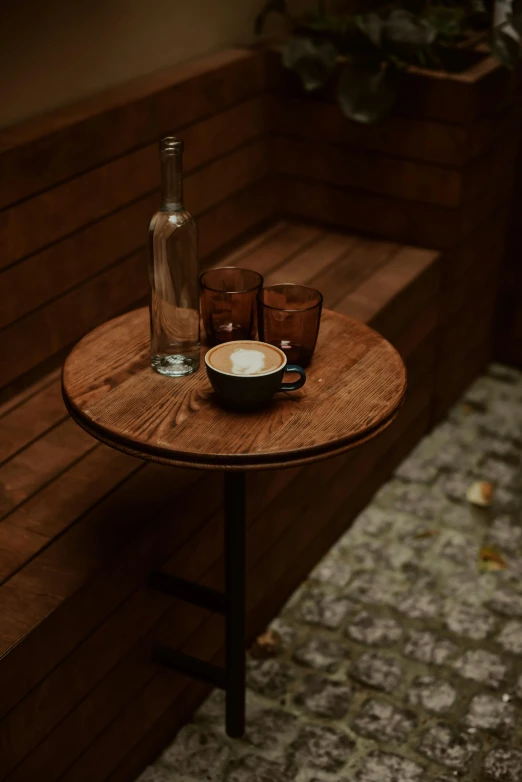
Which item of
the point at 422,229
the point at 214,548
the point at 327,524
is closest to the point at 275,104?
the point at 422,229

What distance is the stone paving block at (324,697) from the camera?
7.96 ft

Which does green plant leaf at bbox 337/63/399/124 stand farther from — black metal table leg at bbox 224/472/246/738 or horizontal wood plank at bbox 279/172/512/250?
black metal table leg at bbox 224/472/246/738

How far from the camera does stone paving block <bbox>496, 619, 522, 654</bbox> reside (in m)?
2.62

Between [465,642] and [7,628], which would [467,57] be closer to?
[465,642]

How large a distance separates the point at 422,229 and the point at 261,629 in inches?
56.3

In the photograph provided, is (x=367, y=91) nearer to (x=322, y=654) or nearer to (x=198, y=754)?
(x=322, y=654)

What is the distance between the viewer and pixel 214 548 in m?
2.37

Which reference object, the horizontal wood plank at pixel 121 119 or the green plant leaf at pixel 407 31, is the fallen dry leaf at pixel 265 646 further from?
the green plant leaf at pixel 407 31

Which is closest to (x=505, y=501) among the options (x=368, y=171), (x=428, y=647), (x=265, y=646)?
(x=428, y=647)

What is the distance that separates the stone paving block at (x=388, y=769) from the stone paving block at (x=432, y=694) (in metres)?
0.18

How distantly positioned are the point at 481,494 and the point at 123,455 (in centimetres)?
139

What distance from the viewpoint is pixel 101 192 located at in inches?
104

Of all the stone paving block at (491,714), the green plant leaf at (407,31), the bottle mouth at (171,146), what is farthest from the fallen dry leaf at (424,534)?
the bottle mouth at (171,146)

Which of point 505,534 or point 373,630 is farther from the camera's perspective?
point 505,534
